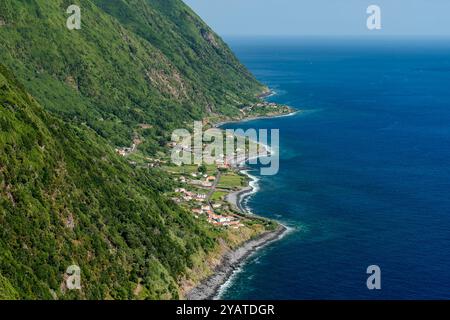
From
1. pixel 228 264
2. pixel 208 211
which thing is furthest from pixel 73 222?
pixel 208 211

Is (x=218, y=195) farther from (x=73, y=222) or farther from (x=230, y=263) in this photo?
(x=73, y=222)

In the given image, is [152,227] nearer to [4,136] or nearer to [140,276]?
[140,276]

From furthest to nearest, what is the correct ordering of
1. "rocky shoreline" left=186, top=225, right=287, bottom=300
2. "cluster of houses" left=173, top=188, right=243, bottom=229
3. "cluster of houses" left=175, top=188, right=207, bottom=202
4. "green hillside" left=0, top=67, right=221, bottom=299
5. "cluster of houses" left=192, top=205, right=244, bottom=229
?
"cluster of houses" left=175, top=188, right=207, bottom=202 < "cluster of houses" left=173, top=188, right=243, bottom=229 < "cluster of houses" left=192, top=205, right=244, bottom=229 < "rocky shoreline" left=186, top=225, right=287, bottom=300 < "green hillside" left=0, top=67, right=221, bottom=299

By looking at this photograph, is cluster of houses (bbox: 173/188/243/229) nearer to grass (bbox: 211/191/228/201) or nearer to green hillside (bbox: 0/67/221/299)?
grass (bbox: 211/191/228/201)

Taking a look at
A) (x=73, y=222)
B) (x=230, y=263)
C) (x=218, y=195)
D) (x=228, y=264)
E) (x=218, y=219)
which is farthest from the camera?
(x=218, y=195)

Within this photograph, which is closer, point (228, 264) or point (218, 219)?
point (228, 264)

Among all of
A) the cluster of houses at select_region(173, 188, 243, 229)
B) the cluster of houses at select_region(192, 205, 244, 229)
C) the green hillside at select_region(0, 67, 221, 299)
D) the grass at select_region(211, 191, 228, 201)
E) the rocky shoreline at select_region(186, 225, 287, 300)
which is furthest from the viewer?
the grass at select_region(211, 191, 228, 201)

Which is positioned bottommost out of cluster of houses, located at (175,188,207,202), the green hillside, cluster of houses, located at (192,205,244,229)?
cluster of houses, located at (192,205,244,229)

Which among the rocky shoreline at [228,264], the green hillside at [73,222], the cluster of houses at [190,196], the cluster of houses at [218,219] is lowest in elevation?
the rocky shoreline at [228,264]

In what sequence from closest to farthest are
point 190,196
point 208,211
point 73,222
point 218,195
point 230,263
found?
point 73,222
point 230,263
point 208,211
point 190,196
point 218,195

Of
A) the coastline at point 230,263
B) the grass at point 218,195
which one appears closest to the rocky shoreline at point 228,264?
the coastline at point 230,263

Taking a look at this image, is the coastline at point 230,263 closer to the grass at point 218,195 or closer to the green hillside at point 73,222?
the green hillside at point 73,222

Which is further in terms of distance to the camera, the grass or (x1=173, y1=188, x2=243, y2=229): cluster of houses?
the grass

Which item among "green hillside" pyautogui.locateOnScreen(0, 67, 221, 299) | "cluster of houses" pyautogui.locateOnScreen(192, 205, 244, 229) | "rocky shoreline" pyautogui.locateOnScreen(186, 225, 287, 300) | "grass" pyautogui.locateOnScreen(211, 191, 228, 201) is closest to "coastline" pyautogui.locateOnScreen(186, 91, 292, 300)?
"rocky shoreline" pyautogui.locateOnScreen(186, 225, 287, 300)
